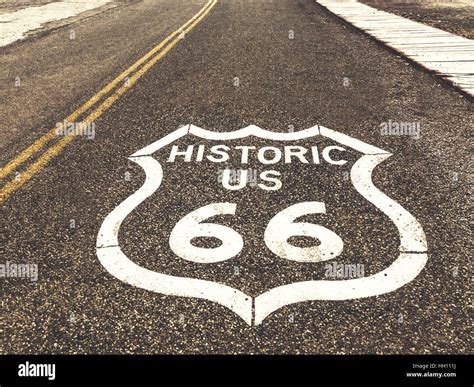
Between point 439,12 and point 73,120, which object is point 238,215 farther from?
point 439,12

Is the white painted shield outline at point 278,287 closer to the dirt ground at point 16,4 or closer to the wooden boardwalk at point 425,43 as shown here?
the wooden boardwalk at point 425,43

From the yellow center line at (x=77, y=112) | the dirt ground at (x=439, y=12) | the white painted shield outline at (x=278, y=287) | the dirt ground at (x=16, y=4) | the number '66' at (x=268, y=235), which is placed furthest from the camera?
the dirt ground at (x=16, y=4)

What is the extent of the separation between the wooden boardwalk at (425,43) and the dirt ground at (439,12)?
43cm

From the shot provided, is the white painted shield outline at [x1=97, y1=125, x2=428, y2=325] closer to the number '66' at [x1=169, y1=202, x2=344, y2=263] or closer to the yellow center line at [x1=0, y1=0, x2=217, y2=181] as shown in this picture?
the number '66' at [x1=169, y1=202, x2=344, y2=263]

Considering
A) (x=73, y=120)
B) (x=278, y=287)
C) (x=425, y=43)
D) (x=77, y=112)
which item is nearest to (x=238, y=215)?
(x=278, y=287)

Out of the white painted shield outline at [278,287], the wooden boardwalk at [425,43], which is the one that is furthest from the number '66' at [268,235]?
the wooden boardwalk at [425,43]

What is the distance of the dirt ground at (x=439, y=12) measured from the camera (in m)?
10.4

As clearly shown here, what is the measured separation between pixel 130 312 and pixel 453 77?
590cm

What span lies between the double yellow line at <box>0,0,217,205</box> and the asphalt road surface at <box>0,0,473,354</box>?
1.2 inches

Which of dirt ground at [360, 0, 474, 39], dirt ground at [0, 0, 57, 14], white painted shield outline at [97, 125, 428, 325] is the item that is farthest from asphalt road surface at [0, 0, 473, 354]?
dirt ground at [0, 0, 57, 14]

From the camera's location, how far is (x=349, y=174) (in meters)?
3.79

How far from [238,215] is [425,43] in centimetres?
720

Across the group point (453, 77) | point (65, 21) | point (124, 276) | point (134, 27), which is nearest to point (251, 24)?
point (134, 27)

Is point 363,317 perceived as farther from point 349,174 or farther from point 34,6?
point 34,6
